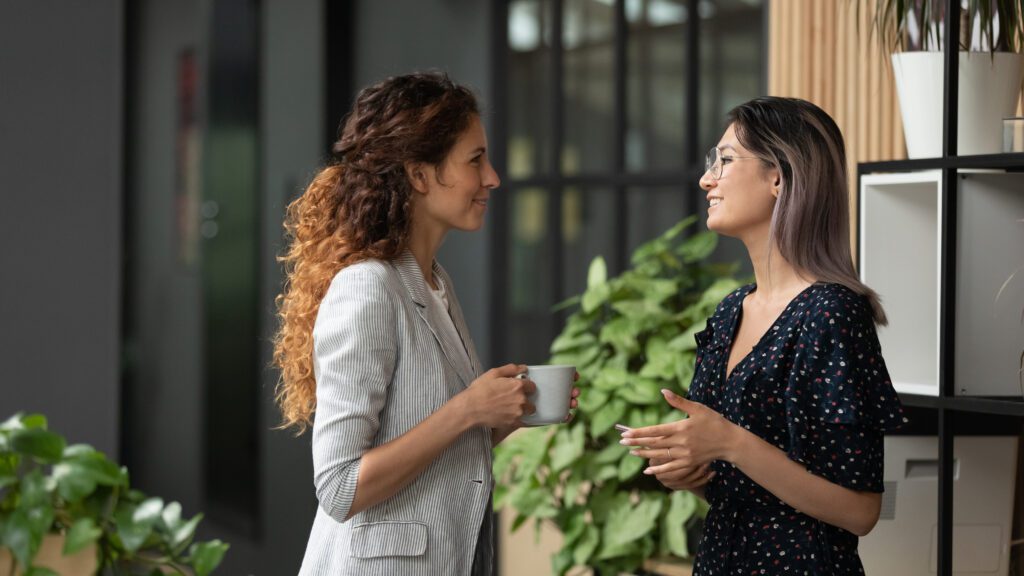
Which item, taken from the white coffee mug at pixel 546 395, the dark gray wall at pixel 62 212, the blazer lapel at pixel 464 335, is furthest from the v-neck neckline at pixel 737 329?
the dark gray wall at pixel 62 212

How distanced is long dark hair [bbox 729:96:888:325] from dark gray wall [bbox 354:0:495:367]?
2.68 meters

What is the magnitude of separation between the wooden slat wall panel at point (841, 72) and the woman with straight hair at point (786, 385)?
1.22 metres

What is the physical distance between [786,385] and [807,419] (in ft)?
0.18

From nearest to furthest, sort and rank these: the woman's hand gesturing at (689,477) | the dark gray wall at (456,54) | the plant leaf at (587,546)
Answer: the woman's hand gesturing at (689,477), the plant leaf at (587,546), the dark gray wall at (456,54)

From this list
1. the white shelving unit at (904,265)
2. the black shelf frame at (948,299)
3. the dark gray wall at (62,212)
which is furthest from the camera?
the dark gray wall at (62,212)

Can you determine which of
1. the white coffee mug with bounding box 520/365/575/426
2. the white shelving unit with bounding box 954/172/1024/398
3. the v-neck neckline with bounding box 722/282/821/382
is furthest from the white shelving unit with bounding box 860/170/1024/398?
the white coffee mug with bounding box 520/365/575/426

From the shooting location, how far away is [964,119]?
205 cm

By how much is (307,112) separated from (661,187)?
2.12 metres

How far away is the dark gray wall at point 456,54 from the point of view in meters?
4.42

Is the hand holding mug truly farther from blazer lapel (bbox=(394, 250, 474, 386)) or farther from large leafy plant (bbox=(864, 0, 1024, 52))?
large leafy plant (bbox=(864, 0, 1024, 52))

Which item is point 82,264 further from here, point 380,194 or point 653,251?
point 380,194

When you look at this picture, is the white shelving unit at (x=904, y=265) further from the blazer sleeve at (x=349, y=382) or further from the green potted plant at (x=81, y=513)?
the green potted plant at (x=81, y=513)

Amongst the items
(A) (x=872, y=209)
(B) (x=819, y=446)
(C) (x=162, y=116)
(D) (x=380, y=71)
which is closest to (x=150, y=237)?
(C) (x=162, y=116)

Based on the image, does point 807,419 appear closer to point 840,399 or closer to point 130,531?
point 840,399
